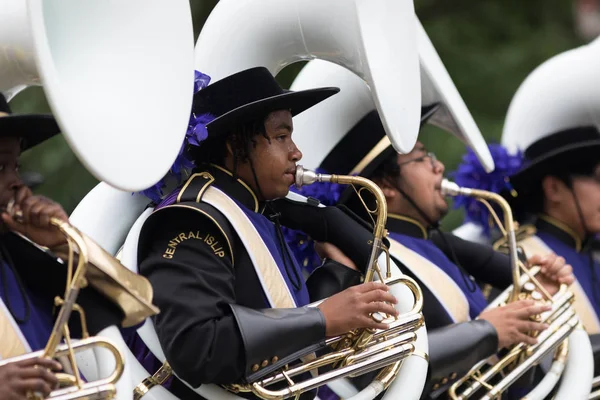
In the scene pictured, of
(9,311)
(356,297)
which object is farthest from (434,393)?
(9,311)

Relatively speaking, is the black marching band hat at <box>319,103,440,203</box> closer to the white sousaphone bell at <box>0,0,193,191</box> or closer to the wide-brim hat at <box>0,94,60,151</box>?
the white sousaphone bell at <box>0,0,193,191</box>

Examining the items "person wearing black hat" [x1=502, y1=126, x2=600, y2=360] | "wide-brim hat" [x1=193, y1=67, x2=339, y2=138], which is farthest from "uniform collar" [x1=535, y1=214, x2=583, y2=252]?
"wide-brim hat" [x1=193, y1=67, x2=339, y2=138]

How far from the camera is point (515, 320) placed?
4688 millimetres

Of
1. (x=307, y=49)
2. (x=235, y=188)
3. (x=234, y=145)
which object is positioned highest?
(x=307, y=49)

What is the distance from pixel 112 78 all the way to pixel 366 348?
1157 millimetres

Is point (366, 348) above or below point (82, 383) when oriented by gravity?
below

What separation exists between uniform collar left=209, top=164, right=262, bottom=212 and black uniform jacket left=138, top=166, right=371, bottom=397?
0.11m

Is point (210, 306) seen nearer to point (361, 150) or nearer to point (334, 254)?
point (334, 254)

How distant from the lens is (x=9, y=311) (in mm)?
3238

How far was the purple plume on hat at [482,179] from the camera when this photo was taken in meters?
5.75

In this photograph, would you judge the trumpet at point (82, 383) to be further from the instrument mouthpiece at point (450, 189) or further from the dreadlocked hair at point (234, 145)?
the instrument mouthpiece at point (450, 189)

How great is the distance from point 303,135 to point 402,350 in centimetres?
111

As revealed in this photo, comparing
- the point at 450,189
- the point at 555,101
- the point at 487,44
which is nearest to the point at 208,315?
the point at 450,189

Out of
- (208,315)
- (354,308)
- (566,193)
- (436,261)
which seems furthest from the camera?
(566,193)
